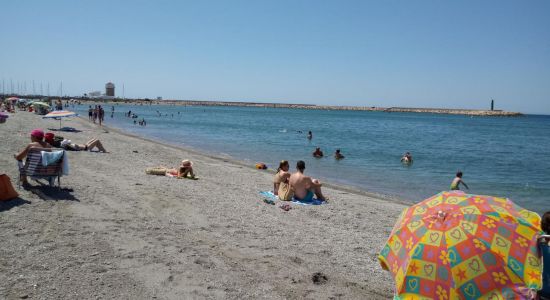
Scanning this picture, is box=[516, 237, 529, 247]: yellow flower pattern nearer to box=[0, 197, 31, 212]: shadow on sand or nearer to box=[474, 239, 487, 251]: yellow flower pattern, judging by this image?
box=[474, 239, 487, 251]: yellow flower pattern

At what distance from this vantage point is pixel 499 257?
3.41 m

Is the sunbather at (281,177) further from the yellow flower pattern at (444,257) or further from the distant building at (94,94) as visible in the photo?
the distant building at (94,94)

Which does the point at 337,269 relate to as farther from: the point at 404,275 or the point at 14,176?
the point at 14,176

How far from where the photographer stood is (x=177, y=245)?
6.46m

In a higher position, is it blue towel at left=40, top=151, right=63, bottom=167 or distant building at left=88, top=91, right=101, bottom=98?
distant building at left=88, top=91, right=101, bottom=98

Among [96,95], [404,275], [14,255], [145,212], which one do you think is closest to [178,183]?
[145,212]

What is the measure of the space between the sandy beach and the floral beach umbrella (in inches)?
70.6

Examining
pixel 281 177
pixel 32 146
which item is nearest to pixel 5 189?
pixel 32 146

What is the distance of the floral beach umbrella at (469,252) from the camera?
337 cm

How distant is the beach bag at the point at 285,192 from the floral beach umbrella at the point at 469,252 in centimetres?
684

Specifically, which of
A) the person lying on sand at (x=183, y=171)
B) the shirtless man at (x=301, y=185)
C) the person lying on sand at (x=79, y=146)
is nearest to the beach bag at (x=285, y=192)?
the shirtless man at (x=301, y=185)

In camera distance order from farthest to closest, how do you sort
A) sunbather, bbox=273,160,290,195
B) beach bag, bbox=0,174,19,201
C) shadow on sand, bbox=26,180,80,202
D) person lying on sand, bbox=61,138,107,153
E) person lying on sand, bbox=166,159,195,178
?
person lying on sand, bbox=61,138,107,153 → person lying on sand, bbox=166,159,195,178 → sunbather, bbox=273,160,290,195 → shadow on sand, bbox=26,180,80,202 → beach bag, bbox=0,174,19,201

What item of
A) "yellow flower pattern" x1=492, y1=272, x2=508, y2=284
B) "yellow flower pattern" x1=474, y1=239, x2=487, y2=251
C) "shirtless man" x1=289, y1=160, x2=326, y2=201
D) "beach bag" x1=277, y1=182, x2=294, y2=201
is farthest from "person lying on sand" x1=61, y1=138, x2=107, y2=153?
"yellow flower pattern" x1=492, y1=272, x2=508, y2=284

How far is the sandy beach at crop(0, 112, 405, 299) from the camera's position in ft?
16.8
